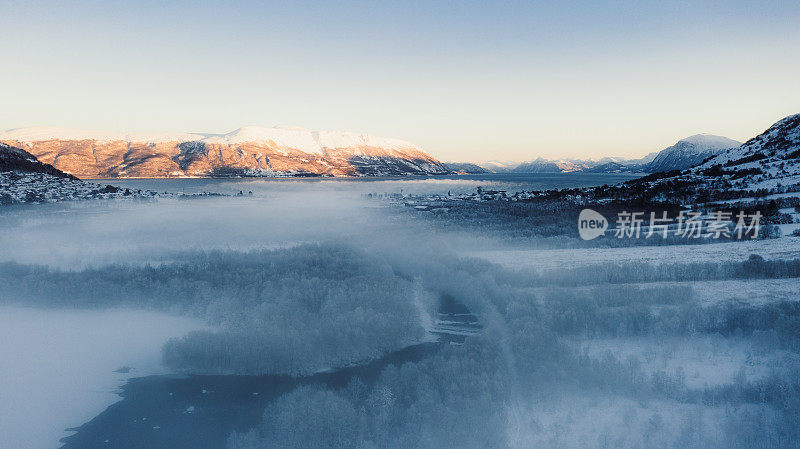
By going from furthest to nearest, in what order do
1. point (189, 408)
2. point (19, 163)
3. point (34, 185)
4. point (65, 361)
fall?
1. point (19, 163)
2. point (34, 185)
3. point (65, 361)
4. point (189, 408)

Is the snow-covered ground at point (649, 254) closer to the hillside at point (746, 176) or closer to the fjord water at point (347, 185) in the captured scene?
the hillside at point (746, 176)

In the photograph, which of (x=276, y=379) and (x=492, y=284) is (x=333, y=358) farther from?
(x=492, y=284)

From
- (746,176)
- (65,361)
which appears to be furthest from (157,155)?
(746,176)

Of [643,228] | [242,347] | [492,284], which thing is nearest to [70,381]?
[242,347]

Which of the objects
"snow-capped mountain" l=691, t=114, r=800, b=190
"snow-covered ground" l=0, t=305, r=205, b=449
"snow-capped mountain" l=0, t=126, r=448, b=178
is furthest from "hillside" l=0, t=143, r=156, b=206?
"snow-capped mountain" l=0, t=126, r=448, b=178

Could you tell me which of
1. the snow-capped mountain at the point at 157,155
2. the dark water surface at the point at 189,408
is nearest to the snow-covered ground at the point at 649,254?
the dark water surface at the point at 189,408

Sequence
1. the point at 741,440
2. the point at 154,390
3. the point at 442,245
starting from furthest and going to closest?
1. the point at 442,245
2. the point at 154,390
3. the point at 741,440

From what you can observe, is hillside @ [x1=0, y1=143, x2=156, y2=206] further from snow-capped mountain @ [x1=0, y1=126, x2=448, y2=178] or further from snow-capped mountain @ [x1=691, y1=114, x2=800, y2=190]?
snow-capped mountain @ [x1=0, y1=126, x2=448, y2=178]

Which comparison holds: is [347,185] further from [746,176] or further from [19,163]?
[746,176]
